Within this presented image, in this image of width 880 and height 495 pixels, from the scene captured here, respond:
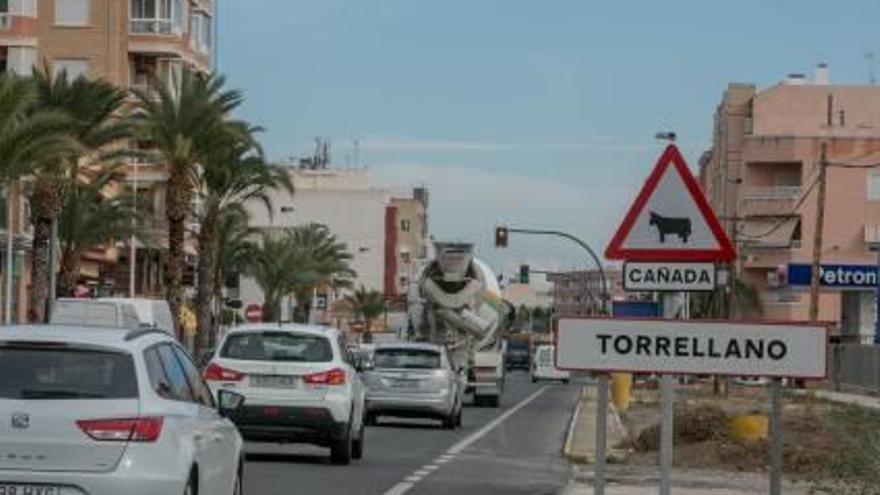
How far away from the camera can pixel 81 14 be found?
78.7 metres

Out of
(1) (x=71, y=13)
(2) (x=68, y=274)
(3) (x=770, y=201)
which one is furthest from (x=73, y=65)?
(3) (x=770, y=201)

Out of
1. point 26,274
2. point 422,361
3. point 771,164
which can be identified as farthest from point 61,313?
point 771,164

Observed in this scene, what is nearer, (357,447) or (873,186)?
(357,447)

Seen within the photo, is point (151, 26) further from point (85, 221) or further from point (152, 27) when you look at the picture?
point (85, 221)

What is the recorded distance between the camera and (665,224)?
1202cm

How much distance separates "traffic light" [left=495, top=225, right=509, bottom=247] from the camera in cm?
6694

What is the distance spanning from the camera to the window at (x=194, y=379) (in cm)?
1195

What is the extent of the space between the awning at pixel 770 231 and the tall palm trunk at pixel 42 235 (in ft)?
186

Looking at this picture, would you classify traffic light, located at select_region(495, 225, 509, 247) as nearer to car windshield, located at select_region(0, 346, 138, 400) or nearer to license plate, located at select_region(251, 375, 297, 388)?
license plate, located at select_region(251, 375, 297, 388)

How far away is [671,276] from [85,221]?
45.3 m

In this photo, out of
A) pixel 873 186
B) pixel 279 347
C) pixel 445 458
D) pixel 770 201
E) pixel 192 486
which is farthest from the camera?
pixel 770 201

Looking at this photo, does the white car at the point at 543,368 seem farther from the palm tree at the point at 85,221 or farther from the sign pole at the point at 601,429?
the sign pole at the point at 601,429

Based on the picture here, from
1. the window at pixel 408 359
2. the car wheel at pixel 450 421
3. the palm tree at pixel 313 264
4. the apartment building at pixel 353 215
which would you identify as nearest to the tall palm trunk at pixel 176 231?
the window at pixel 408 359

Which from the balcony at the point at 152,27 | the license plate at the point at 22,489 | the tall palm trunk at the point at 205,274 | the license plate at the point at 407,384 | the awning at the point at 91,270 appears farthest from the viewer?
the balcony at the point at 152,27
